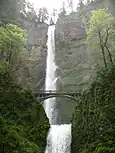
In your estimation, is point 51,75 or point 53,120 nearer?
point 53,120

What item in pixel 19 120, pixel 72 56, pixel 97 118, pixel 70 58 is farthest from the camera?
pixel 72 56

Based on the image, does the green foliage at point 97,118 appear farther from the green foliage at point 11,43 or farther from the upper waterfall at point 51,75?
the upper waterfall at point 51,75

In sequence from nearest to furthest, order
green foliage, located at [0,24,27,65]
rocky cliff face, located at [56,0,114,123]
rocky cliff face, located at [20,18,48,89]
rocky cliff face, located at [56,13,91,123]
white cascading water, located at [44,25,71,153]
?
white cascading water, located at [44,25,71,153], green foliage, located at [0,24,27,65], rocky cliff face, located at [56,13,91,123], rocky cliff face, located at [56,0,114,123], rocky cliff face, located at [20,18,48,89]

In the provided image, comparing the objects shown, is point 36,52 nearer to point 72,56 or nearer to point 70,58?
point 70,58

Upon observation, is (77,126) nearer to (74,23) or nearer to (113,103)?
(113,103)

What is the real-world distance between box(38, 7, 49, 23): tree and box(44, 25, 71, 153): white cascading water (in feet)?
24.0

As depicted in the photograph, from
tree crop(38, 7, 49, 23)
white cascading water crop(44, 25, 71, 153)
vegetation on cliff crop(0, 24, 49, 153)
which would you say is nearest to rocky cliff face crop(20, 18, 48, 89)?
white cascading water crop(44, 25, 71, 153)

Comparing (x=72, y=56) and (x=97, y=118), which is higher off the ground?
(x=72, y=56)

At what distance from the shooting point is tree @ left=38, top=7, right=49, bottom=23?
7150 centimetres

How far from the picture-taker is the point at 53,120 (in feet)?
145

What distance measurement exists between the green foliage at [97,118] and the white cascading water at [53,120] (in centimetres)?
90

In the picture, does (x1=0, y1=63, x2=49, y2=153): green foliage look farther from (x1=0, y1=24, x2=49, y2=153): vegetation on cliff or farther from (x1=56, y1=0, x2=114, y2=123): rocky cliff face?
(x1=56, y1=0, x2=114, y2=123): rocky cliff face

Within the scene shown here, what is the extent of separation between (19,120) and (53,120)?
54.8ft

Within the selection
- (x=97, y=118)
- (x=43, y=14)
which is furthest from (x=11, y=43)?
(x=43, y=14)
